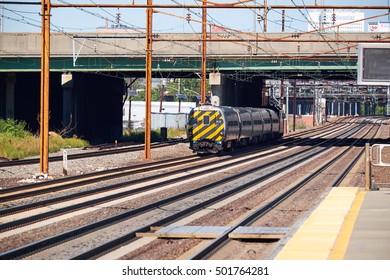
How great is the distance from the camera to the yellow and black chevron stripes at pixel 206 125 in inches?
1721

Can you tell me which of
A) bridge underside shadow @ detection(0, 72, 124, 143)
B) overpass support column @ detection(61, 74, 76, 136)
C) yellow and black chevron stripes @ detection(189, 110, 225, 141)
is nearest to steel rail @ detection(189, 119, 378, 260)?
yellow and black chevron stripes @ detection(189, 110, 225, 141)

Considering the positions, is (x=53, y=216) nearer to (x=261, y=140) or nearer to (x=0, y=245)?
(x=0, y=245)

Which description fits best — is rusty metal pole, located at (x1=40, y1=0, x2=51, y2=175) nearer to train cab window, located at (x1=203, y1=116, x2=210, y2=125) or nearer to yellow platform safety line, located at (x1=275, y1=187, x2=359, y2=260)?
yellow platform safety line, located at (x1=275, y1=187, x2=359, y2=260)

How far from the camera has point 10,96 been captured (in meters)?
59.7

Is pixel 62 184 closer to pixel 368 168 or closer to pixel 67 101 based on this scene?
pixel 368 168

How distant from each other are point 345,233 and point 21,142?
1333 inches

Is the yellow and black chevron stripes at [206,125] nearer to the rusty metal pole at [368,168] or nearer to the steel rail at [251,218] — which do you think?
the steel rail at [251,218]

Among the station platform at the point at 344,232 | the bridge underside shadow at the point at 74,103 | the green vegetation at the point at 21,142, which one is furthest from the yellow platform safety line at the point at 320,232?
the bridge underside shadow at the point at 74,103

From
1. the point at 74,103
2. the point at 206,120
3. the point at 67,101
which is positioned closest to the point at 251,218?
the point at 206,120

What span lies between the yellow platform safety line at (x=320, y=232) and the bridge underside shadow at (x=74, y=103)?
126ft

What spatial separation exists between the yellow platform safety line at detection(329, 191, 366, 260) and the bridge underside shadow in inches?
1555

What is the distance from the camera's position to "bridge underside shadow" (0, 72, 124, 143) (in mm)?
58406
